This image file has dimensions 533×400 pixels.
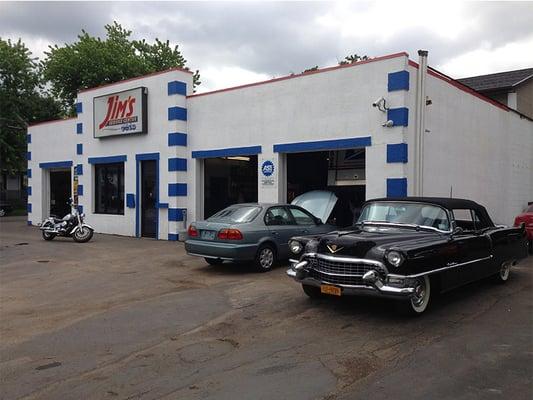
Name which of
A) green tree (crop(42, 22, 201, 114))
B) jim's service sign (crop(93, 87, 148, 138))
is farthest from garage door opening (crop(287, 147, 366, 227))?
green tree (crop(42, 22, 201, 114))

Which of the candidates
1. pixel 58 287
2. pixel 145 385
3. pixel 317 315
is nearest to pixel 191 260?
pixel 58 287

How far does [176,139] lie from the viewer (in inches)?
629

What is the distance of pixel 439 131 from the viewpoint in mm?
13023

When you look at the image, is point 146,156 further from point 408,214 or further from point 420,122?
point 408,214

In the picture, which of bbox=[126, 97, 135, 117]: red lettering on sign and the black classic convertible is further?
bbox=[126, 97, 135, 117]: red lettering on sign

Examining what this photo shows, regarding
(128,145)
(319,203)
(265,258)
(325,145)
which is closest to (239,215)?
(265,258)

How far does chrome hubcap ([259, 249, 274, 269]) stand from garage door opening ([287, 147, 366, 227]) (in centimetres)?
390

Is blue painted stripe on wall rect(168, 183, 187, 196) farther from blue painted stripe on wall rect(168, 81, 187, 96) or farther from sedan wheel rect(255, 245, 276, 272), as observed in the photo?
sedan wheel rect(255, 245, 276, 272)

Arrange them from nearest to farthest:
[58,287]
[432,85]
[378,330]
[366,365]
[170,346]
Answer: [366,365]
[170,346]
[378,330]
[58,287]
[432,85]

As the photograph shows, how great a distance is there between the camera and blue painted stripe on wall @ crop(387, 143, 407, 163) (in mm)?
11367

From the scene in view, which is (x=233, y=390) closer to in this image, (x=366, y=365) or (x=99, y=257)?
(x=366, y=365)

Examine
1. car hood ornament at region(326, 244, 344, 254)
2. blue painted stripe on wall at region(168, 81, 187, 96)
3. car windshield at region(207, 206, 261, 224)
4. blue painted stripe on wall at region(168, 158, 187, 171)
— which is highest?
blue painted stripe on wall at region(168, 81, 187, 96)

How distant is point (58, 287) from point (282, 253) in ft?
14.3

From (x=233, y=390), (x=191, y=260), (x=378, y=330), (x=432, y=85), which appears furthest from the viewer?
(x=432, y=85)
